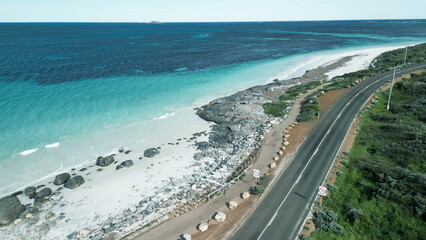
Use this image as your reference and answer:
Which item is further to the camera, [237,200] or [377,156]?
[377,156]

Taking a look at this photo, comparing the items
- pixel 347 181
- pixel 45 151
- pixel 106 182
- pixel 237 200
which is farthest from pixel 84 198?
pixel 347 181

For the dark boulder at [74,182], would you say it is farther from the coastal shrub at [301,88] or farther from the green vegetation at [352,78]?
the coastal shrub at [301,88]

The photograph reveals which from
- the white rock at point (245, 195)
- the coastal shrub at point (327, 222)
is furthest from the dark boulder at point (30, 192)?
the coastal shrub at point (327, 222)

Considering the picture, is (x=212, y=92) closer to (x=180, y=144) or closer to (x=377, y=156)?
(x=180, y=144)

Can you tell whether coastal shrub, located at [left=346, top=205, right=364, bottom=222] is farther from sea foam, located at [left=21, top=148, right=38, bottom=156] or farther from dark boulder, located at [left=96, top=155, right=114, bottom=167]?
sea foam, located at [left=21, top=148, right=38, bottom=156]

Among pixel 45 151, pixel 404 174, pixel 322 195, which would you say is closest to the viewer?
pixel 322 195

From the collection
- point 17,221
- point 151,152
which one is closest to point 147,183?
point 151,152
